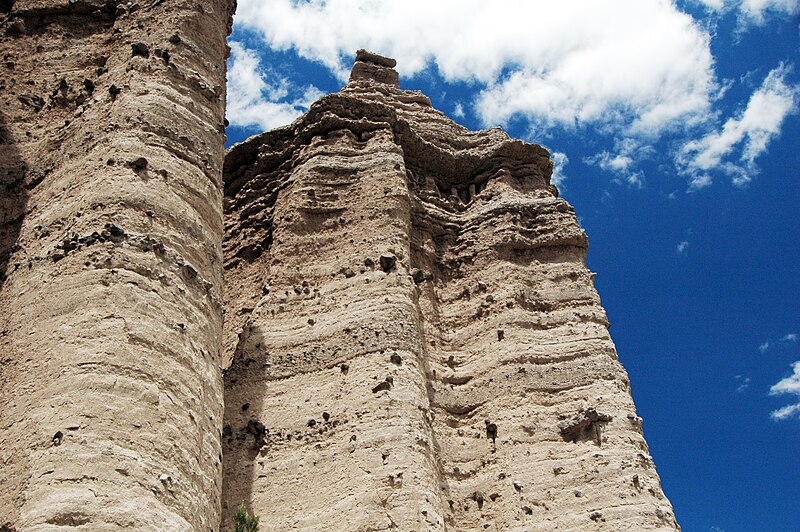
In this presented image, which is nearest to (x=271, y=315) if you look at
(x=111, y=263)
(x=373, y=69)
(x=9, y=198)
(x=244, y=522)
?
(x=244, y=522)

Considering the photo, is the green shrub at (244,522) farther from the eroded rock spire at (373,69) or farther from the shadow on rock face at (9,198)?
the eroded rock spire at (373,69)

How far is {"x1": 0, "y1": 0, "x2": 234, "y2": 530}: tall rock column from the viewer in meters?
7.84

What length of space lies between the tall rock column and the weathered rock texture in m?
2.44

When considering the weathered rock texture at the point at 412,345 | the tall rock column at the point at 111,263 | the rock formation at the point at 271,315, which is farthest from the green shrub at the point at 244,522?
the tall rock column at the point at 111,263

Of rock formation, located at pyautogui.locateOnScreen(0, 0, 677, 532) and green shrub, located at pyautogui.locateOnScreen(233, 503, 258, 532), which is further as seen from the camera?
green shrub, located at pyautogui.locateOnScreen(233, 503, 258, 532)

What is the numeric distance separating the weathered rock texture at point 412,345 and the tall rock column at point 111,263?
2.44 m

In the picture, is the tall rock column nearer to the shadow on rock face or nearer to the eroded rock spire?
the shadow on rock face

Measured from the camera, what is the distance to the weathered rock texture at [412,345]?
1166 cm

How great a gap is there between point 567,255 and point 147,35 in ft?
26.4

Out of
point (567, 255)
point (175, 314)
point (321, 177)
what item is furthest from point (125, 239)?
point (567, 255)

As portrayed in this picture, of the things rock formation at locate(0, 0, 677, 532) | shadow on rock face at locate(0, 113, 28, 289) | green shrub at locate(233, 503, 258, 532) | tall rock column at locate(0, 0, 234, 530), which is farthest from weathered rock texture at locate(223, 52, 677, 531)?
shadow on rock face at locate(0, 113, 28, 289)

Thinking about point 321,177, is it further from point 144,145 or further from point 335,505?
point 335,505

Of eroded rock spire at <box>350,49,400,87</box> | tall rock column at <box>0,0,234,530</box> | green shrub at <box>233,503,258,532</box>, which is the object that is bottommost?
green shrub at <box>233,503,258,532</box>

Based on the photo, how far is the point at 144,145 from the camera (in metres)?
10.6
